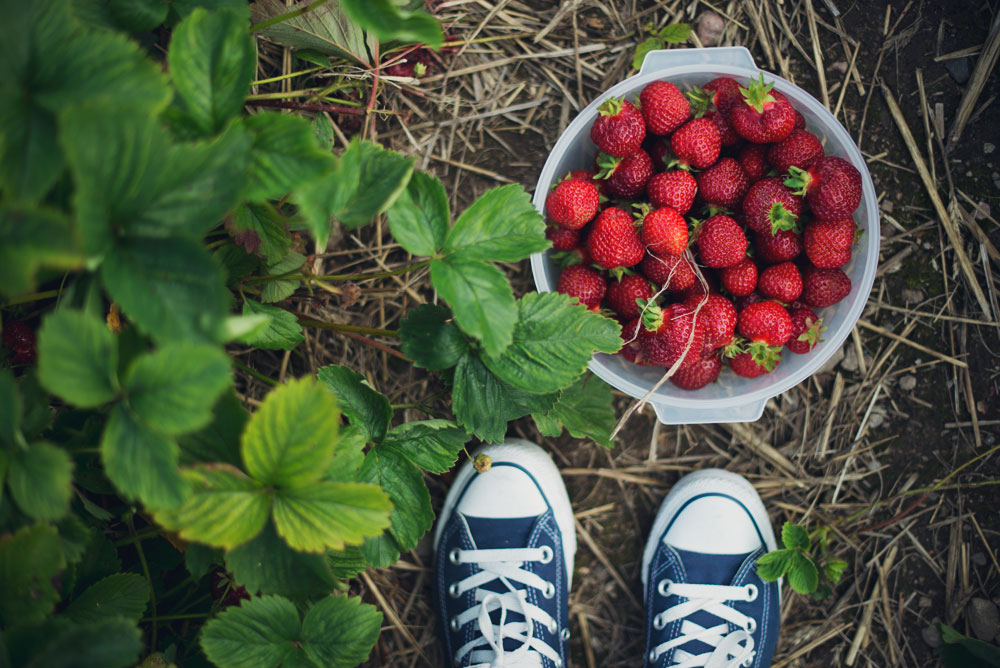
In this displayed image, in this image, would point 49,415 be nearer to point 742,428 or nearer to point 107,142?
point 107,142

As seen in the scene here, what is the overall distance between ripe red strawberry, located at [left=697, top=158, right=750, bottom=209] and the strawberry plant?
0.34 metres

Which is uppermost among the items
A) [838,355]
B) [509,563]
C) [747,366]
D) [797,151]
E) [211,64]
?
[211,64]

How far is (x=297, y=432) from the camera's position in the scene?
0.64 m

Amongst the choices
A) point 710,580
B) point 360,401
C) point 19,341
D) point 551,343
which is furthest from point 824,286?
point 19,341

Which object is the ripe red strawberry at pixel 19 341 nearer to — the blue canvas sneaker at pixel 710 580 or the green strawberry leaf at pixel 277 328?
the green strawberry leaf at pixel 277 328

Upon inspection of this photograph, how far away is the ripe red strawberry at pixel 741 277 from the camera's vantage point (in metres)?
1.05

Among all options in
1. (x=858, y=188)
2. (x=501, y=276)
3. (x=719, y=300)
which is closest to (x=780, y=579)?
(x=719, y=300)

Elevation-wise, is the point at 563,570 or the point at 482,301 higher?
the point at 482,301

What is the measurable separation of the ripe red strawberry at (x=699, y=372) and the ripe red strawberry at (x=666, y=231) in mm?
186

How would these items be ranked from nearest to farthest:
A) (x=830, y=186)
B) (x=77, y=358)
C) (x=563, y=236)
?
(x=77, y=358), (x=830, y=186), (x=563, y=236)

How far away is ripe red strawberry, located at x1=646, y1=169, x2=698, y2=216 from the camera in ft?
3.31

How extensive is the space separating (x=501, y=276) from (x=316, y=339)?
0.59 meters

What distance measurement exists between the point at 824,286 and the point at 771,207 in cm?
17

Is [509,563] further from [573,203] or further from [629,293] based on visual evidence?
[573,203]
